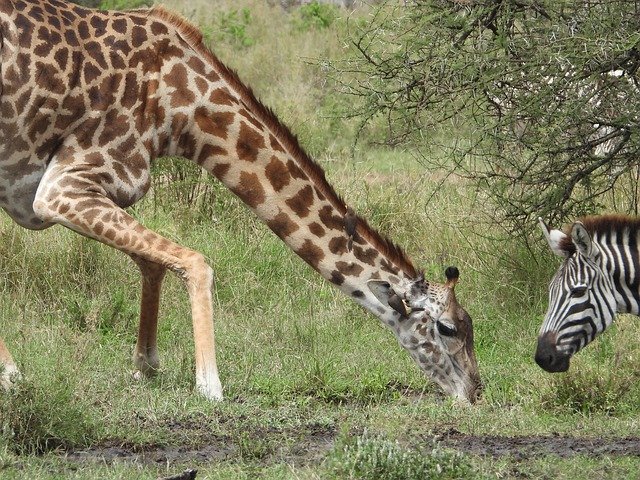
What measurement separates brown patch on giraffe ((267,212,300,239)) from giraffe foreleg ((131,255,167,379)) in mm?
841

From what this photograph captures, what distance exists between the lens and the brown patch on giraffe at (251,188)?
7598mm

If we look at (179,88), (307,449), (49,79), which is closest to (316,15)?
(179,88)

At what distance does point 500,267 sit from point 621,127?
5.38ft

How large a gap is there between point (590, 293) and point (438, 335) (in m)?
0.95

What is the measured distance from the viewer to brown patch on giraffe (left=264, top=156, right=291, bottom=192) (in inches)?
299

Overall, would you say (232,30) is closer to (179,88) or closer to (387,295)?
(179,88)

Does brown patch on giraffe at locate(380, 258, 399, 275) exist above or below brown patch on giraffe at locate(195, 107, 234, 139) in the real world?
below

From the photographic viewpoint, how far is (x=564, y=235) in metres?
7.41

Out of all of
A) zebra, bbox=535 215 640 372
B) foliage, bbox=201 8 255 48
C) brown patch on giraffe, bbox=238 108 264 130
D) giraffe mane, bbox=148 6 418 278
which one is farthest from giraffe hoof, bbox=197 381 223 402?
foliage, bbox=201 8 255 48

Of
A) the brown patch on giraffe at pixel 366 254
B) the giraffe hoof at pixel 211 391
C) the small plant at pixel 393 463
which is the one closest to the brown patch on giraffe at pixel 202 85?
the brown patch on giraffe at pixel 366 254

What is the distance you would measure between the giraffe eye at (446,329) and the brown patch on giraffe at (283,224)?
105cm

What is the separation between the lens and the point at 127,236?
7.20 metres

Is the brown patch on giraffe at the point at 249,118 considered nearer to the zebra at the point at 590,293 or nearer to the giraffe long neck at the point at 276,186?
the giraffe long neck at the point at 276,186

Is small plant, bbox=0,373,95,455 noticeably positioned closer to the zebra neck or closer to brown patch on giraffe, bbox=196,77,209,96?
brown patch on giraffe, bbox=196,77,209,96
